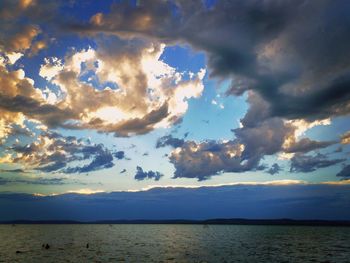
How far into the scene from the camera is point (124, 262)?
71.7 m

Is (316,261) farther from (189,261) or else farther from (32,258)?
(32,258)

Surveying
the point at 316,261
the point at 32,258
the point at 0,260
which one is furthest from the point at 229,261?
the point at 0,260

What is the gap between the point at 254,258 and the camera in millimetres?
78938

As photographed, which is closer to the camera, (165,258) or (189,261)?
(189,261)

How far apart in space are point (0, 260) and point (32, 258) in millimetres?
6999

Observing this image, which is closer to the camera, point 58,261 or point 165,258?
point 58,261

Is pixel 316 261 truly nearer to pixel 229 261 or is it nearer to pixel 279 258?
pixel 279 258

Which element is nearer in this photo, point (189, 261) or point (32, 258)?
point (189, 261)

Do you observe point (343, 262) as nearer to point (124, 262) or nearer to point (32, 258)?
point (124, 262)

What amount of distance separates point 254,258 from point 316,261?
13.7 meters

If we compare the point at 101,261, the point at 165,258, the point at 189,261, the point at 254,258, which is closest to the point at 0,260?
the point at 101,261

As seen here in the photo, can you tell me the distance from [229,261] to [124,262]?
23058mm

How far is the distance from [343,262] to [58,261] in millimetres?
63505

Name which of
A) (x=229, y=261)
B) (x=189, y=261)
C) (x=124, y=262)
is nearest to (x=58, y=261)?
(x=124, y=262)
